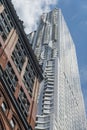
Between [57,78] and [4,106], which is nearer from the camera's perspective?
[4,106]

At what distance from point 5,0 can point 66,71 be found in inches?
3921

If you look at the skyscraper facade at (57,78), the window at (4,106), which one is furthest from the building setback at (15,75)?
the skyscraper facade at (57,78)

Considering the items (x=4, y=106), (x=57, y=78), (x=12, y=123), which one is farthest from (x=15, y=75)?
(x=57, y=78)

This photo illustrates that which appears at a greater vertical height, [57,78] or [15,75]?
[57,78]

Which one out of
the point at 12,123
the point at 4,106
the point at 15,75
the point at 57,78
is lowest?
the point at 12,123

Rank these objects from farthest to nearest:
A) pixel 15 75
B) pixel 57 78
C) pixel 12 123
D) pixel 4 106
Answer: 1. pixel 57 78
2. pixel 15 75
3. pixel 12 123
4. pixel 4 106

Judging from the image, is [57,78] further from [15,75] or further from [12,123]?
[12,123]

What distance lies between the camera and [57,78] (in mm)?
126438

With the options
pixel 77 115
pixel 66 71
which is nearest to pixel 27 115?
pixel 77 115

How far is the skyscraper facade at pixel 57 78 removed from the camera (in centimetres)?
10894

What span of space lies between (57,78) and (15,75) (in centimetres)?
7964

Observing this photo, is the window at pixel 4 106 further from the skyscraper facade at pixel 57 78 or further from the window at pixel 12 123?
the skyscraper facade at pixel 57 78

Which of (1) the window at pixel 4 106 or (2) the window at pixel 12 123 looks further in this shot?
(2) the window at pixel 12 123

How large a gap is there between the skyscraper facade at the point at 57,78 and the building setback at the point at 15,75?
43.8 metres
